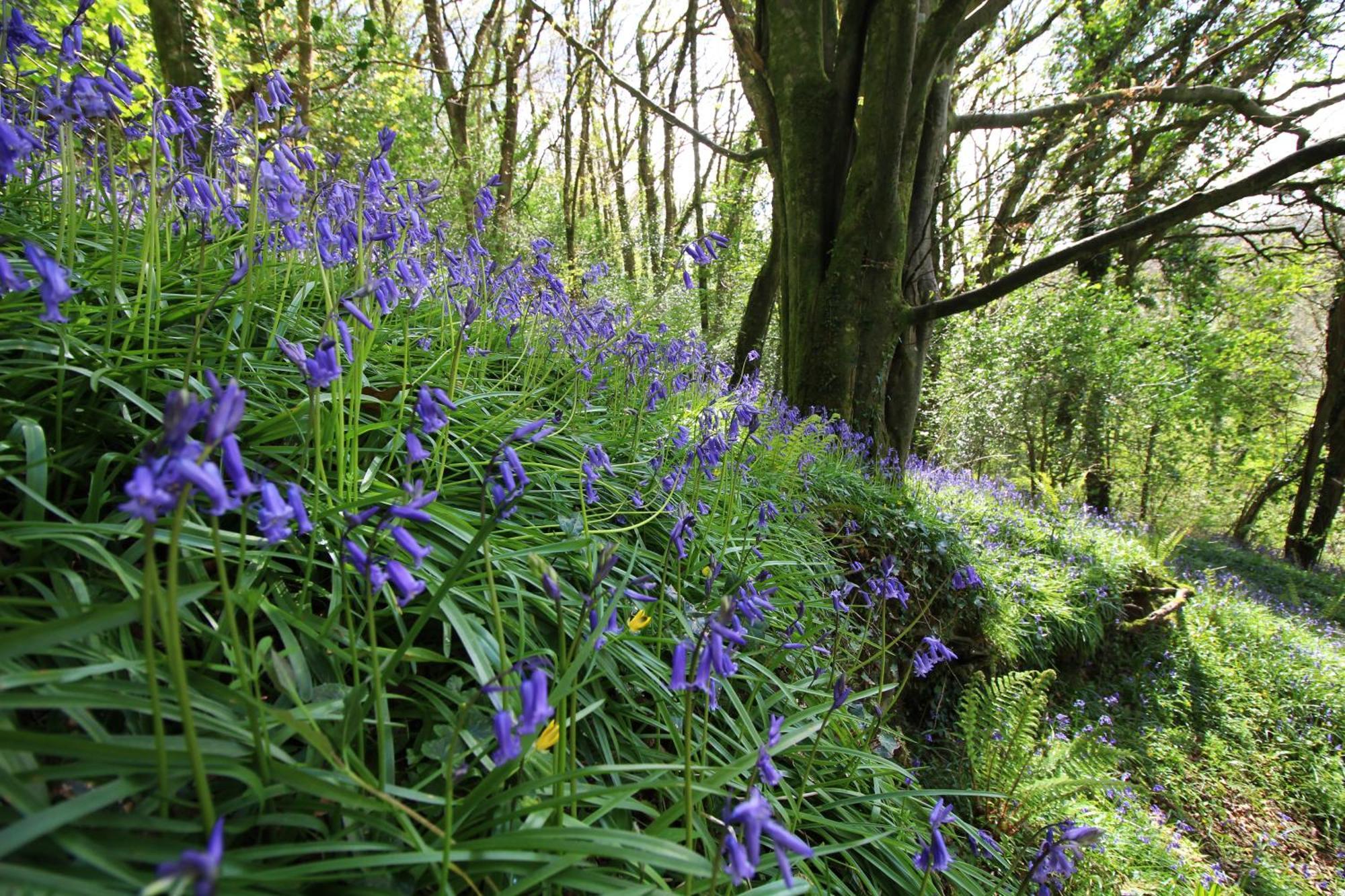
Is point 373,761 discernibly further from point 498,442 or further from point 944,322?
point 944,322

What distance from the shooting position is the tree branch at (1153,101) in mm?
5758

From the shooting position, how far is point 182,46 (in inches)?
169

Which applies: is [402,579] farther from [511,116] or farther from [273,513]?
[511,116]

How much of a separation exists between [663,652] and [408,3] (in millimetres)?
21021

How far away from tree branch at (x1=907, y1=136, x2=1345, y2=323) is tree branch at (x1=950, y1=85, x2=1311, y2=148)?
249 cm

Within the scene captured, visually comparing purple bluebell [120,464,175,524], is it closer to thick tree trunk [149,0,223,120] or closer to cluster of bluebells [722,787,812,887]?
cluster of bluebells [722,787,812,887]

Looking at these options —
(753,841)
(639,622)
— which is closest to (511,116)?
(639,622)

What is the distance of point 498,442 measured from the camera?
5.96ft

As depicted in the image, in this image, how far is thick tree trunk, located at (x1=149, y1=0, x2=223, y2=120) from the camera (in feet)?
14.0

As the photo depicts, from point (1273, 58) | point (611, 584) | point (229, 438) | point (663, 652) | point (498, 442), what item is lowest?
point (663, 652)

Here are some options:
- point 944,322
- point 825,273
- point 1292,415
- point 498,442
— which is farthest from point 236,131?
point 1292,415

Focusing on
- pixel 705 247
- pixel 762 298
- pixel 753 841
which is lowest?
pixel 753 841

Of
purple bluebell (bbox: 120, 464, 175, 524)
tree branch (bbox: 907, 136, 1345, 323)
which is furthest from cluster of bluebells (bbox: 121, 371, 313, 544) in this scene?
tree branch (bbox: 907, 136, 1345, 323)

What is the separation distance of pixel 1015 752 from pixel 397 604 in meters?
2.98
